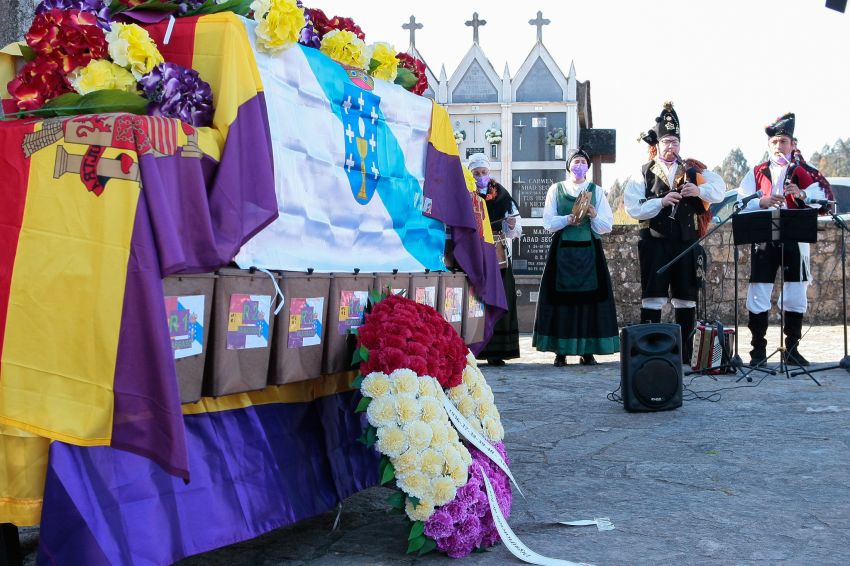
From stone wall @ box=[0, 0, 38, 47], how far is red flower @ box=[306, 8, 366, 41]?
1.08 m

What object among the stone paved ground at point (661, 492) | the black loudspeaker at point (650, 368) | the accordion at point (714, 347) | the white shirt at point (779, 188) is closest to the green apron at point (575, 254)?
the accordion at point (714, 347)

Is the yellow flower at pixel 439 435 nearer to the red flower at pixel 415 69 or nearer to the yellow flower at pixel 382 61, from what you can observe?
the yellow flower at pixel 382 61

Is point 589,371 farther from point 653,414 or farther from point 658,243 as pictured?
point 653,414

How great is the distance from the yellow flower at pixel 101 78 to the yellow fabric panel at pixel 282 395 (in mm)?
988

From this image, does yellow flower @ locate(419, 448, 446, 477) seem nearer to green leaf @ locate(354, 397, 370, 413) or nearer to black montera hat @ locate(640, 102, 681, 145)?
green leaf @ locate(354, 397, 370, 413)

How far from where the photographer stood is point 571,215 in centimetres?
900

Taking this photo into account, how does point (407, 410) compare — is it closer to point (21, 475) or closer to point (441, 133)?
point (21, 475)

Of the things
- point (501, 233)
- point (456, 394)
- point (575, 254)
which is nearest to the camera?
point (456, 394)

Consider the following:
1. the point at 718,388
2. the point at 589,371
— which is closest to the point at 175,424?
the point at 718,388

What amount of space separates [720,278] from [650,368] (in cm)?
798

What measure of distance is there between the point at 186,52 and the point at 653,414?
169 inches

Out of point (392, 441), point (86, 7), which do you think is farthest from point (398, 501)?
point (86, 7)

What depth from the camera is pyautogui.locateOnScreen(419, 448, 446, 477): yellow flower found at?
10.4 ft

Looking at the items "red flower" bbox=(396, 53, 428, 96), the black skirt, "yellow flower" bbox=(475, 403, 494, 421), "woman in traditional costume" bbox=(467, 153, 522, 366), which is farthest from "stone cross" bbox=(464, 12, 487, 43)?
"yellow flower" bbox=(475, 403, 494, 421)
